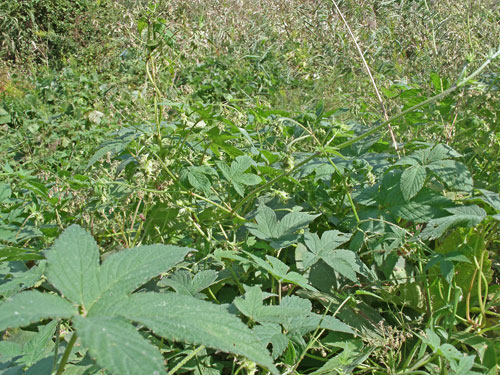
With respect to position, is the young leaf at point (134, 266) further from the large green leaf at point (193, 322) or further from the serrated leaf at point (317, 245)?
the serrated leaf at point (317, 245)

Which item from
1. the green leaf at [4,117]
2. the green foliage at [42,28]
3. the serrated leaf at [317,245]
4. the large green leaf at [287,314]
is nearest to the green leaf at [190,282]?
the large green leaf at [287,314]

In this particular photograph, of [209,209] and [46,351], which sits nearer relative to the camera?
[46,351]

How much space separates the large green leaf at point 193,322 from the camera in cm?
69

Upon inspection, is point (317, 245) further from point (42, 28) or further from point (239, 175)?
point (42, 28)

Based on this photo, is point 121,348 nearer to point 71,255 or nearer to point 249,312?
point 71,255

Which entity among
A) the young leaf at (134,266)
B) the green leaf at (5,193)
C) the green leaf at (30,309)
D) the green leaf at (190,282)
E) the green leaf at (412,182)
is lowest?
the green leaf at (190,282)

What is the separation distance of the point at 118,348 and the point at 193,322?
0.12m

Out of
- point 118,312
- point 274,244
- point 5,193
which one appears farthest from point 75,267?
point 5,193

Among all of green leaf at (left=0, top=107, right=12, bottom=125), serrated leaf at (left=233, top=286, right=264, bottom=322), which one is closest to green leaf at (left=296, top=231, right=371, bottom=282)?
serrated leaf at (left=233, top=286, right=264, bottom=322)

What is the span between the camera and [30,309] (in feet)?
2.25

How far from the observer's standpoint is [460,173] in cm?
150

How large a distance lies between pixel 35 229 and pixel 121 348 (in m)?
1.43

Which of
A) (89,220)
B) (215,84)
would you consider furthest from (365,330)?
(215,84)

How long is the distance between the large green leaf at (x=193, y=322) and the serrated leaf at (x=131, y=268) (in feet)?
0.11
